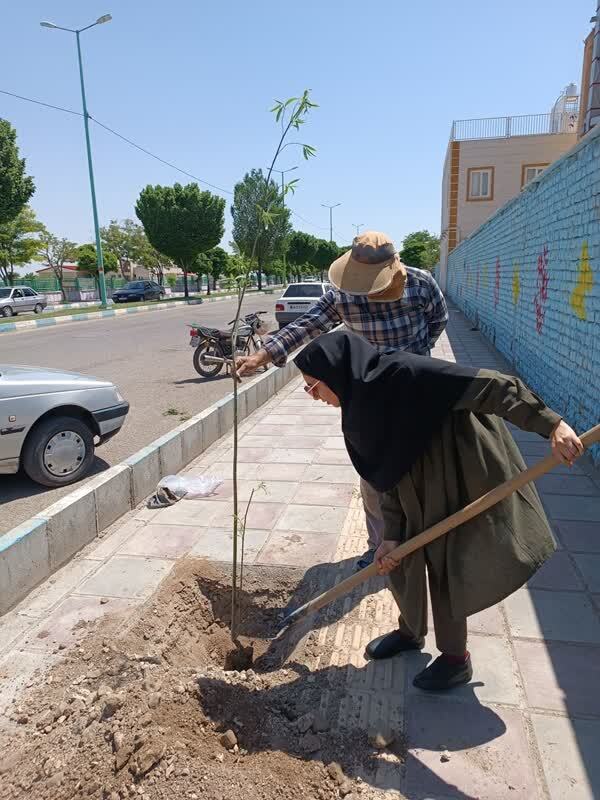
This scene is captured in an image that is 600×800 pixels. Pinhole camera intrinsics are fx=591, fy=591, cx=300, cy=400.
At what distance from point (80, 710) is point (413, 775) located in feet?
4.05

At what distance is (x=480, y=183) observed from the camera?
32625mm

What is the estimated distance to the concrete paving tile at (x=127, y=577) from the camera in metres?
3.22

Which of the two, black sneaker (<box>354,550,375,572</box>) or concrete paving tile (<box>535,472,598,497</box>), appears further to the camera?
concrete paving tile (<box>535,472,598,497</box>)

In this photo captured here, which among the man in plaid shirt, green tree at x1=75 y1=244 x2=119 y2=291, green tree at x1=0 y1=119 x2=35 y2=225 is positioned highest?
green tree at x1=0 y1=119 x2=35 y2=225

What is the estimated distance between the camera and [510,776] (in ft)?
6.48

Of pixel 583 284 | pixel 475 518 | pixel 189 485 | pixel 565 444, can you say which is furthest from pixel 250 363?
pixel 583 284

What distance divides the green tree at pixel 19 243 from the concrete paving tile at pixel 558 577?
40834mm

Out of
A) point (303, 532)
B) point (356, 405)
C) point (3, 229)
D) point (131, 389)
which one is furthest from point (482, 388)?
point (3, 229)

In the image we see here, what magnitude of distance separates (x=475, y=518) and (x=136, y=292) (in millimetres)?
36880

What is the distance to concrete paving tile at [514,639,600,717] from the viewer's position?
229 cm

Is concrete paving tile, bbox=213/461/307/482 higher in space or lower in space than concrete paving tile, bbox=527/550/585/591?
lower

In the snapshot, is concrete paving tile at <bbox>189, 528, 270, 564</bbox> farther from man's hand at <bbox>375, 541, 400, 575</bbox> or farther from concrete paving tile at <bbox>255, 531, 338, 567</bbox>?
man's hand at <bbox>375, 541, 400, 575</bbox>

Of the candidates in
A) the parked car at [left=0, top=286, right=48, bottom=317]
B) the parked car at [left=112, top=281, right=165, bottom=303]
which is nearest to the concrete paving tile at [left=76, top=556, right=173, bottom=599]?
the parked car at [left=0, top=286, right=48, bottom=317]

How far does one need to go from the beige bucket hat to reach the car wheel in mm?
2922
